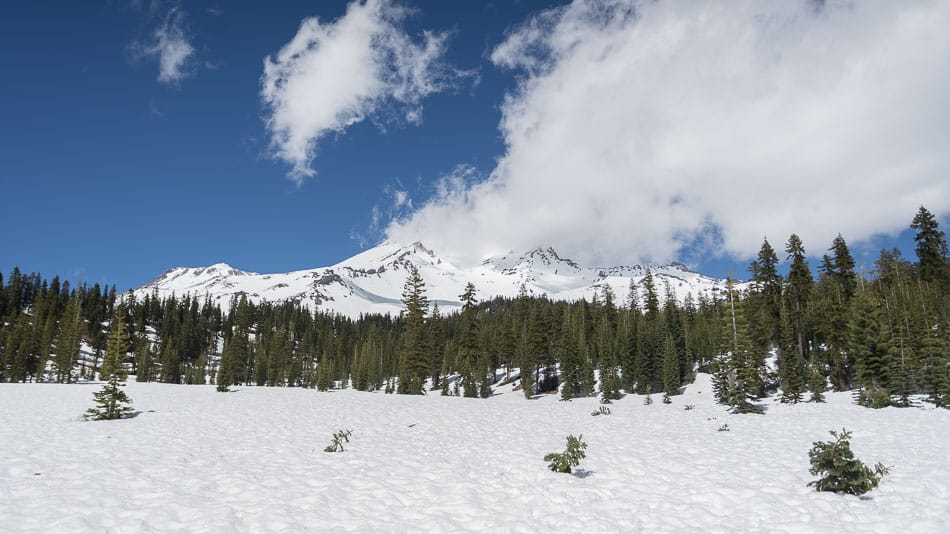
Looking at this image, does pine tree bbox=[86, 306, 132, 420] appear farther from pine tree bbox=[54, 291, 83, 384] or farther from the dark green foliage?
pine tree bbox=[54, 291, 83, 384]

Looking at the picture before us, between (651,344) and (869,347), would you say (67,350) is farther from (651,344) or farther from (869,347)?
(869,347)

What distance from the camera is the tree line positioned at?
118 feet

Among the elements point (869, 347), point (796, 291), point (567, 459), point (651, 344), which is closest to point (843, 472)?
point (567, 459)

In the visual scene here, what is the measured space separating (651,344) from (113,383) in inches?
2539

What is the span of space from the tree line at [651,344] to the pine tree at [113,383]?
1.40 m

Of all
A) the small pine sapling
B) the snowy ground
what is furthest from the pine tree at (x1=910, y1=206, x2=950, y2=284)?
the small pine sapling

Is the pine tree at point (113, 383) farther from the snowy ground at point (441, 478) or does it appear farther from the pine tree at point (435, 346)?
the pine tree at point (435, 346)

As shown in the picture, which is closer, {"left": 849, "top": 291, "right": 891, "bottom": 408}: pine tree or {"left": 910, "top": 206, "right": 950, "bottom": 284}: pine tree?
{"left": 849, "top": 291, "right": 891, "bottom": 408}: pine tree

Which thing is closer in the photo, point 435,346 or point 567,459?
point 567,459

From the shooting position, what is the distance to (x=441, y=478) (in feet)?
40.8

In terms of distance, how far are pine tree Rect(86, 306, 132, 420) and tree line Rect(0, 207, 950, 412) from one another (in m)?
1.40

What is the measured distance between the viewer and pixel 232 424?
20969 millimetres

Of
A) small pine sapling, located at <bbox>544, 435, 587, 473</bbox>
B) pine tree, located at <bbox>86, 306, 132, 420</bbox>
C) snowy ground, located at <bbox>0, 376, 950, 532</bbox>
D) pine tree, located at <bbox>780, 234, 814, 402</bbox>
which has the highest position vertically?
pine tree, located at <bbox>780, 234, 814, 402</bbox>

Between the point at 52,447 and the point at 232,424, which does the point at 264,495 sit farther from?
the point at 232,424
